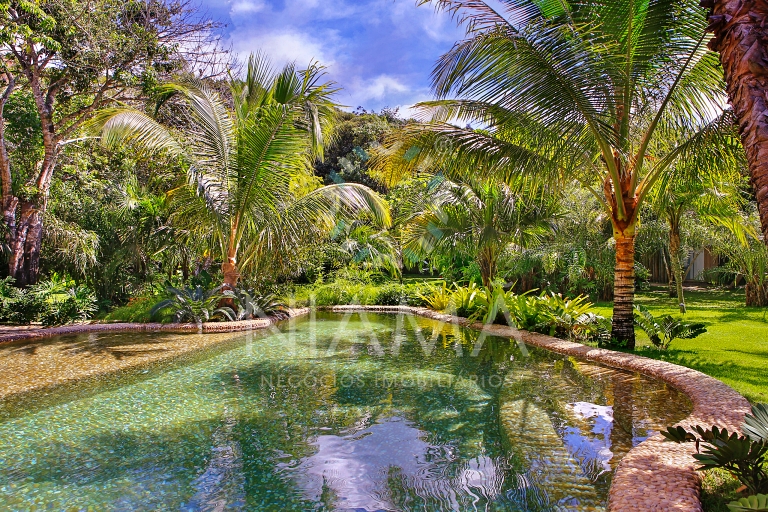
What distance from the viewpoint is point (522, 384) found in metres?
5.10

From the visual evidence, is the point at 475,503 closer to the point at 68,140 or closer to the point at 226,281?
the point at 226,281

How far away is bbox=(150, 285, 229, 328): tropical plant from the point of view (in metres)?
9.40

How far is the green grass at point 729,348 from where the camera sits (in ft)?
15.4

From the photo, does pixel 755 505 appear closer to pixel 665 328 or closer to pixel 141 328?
pixel 665 328

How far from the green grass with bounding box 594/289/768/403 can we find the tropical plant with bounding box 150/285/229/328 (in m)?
7.71

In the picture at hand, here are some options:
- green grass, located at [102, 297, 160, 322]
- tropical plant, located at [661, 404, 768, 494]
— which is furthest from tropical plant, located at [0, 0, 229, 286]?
tropical plant, located at [661, 404, 768, 494]

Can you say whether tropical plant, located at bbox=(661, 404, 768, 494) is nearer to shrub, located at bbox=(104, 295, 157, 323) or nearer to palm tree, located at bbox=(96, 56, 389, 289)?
palm tree, located at bbox=(96, 56, 389, 289)

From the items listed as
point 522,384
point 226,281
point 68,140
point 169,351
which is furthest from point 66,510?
point 68,140

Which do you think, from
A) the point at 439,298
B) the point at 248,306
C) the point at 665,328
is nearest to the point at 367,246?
the point at 439,298

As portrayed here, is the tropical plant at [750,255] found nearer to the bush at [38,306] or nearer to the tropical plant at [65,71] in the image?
the tropical plant at [65,71]

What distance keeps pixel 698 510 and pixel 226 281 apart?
9.44 m

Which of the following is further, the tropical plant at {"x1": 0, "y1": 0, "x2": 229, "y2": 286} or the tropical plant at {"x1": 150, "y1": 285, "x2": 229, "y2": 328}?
the tropical plant at {"x1": 0, "y1": 0, "x2": 229, "y2": 286}

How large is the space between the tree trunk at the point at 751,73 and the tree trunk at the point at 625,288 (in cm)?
439

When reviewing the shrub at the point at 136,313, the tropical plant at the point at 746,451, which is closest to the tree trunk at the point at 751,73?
the tropical plant at the point at 746,451
